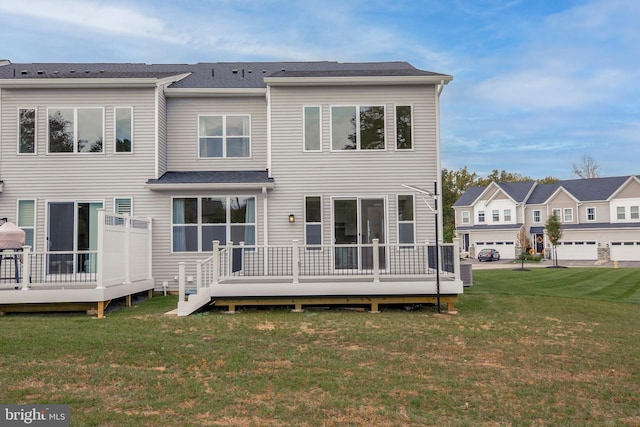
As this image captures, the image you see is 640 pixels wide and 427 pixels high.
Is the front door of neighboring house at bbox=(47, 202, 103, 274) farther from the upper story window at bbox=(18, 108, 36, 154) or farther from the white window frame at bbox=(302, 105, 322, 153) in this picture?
the white window frame at bbox=(302, 105, 322, 153)

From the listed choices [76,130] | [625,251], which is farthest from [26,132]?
[625,251]

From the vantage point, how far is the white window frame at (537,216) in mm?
47969

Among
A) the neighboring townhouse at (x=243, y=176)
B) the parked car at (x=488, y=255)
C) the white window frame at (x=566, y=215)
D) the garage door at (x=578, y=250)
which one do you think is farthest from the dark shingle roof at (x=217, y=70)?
the white window frame at (x=566, y=215)

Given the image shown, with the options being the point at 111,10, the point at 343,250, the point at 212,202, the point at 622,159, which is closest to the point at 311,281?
the point at 343,250

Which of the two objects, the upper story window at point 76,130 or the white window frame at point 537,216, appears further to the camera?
the white window frame at point 537,216

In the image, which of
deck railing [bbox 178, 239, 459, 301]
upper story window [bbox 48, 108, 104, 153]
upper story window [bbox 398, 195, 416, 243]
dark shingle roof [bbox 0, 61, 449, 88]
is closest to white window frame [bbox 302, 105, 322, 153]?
dark shingle roof [bbox 0, 61, 449, 88]

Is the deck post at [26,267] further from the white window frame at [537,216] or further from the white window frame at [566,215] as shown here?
the white window frame at [537,216]

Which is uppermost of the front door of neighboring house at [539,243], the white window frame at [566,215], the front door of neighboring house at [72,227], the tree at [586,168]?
the tree at [586,168]

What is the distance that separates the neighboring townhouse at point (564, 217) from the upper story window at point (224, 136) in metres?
33.2

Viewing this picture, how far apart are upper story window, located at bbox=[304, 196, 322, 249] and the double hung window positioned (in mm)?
1498

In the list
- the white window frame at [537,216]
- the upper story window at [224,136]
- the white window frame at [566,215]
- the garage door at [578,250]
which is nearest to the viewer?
the upper story window at [224,136]

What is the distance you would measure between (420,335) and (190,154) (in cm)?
971

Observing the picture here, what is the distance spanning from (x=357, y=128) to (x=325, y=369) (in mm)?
9554

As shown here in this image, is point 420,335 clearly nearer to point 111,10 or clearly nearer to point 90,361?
point 90,361
